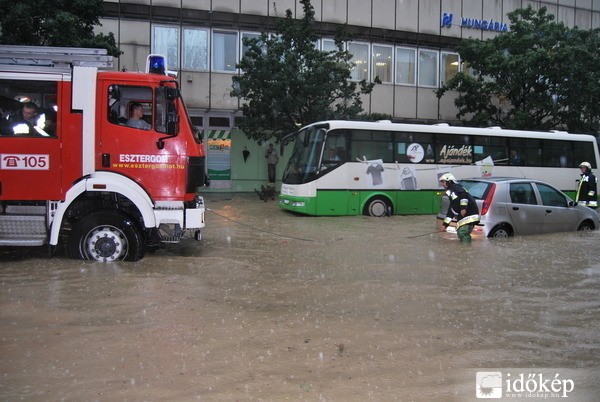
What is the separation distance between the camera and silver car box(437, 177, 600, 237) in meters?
11.4

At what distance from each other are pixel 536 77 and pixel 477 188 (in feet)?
44.7

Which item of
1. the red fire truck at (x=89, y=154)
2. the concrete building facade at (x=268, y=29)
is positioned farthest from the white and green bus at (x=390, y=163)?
the concrete building facade at (x=268, y=29)

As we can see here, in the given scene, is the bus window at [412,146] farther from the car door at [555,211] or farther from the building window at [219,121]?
the building window at [219,121]

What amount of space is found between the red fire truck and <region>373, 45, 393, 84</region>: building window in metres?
19.0

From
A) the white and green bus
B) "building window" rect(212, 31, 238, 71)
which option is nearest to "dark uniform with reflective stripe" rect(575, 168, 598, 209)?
the white and green bus

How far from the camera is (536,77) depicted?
75.3 feet

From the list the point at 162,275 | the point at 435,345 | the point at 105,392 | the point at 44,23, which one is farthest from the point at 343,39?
the point at 105,392

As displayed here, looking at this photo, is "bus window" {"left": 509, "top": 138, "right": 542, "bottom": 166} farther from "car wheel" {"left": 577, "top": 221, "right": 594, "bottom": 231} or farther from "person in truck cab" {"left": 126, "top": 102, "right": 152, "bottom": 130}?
"person in truck cab" {"left": 126, "top": 102, "right": 152, "bottom": 130}

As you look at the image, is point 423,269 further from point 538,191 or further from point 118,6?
point 118,6

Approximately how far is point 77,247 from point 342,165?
30.8ft

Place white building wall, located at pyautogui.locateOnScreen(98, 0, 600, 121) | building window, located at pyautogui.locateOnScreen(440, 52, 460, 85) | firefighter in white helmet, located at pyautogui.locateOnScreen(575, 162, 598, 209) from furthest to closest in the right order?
1. building window, located at pyautogui.locateOnScreen(440, 52, 460, 85)
2. white building wall, located at pyautogui.locateOnScreen(98, 0, 600, 121)
3. firefighter in white helmet, located at pyautogui.locateOnScreen(575, 162, 598, 209)
